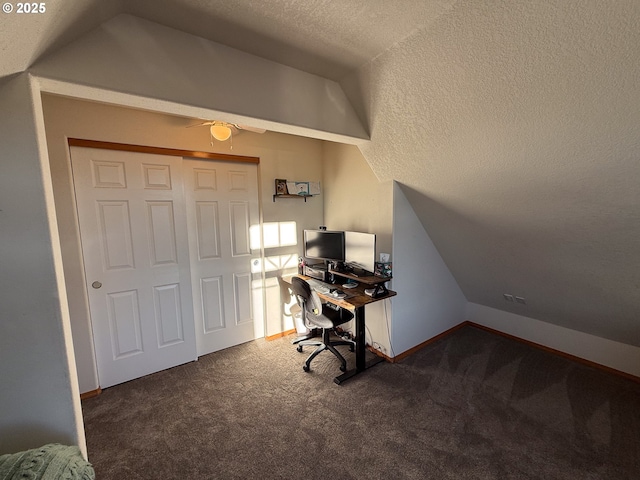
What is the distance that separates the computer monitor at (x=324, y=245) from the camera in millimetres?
2766

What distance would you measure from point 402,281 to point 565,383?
64.2 inches

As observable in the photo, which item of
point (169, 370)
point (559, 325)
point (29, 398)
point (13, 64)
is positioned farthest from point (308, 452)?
A: point (559, 325)

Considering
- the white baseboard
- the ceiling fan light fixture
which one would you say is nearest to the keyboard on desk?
the ceiling fan light fixture

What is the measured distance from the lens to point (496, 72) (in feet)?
4.40

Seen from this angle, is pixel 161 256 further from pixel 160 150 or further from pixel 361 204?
pixel 361 204

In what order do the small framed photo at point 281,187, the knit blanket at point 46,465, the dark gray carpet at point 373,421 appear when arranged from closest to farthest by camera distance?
the knit blanket at point 46,465 → the dark gray carpet at point 373,421 → the small framed photo at point 281,187

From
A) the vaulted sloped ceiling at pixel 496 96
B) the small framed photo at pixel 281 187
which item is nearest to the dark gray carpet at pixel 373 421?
the vaulted sloped ceiling at pixel 496 96

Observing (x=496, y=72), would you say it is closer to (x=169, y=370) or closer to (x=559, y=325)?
(x=559, y=325)

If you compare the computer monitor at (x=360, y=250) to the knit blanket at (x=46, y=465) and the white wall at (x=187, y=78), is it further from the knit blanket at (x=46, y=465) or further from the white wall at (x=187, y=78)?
the knit blanket at (x=46, y=465)

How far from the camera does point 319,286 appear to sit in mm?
2707

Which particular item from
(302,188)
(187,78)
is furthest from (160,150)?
(302,188)

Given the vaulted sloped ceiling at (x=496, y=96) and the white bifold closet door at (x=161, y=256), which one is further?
the white bifold closet door at (x=161, y=256)

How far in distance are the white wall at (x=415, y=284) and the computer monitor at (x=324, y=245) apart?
1.80 feet

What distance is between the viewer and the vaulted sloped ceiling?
1089 millimetres
